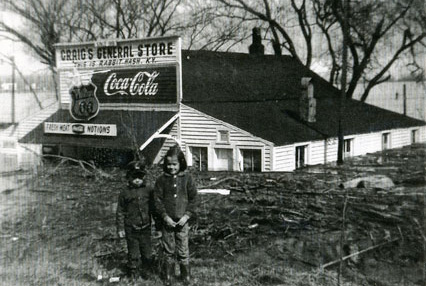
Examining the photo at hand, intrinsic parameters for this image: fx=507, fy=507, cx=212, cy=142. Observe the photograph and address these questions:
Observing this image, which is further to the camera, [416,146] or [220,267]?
[416,146]

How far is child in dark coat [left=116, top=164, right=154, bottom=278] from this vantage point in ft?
23.4

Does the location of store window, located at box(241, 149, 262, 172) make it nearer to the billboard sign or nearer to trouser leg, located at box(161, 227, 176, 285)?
the billboard sign

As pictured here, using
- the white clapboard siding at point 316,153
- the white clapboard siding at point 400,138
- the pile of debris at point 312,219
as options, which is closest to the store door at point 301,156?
the white clapboard siding at point 316,153

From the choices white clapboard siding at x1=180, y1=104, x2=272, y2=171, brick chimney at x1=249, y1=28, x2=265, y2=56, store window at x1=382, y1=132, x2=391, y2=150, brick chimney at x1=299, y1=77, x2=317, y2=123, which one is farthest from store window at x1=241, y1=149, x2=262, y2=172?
brick chimney at x1=249, y1=28, x2=265, y2=56

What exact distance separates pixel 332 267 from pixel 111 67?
15.7 metres

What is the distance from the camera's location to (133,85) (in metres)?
20.4

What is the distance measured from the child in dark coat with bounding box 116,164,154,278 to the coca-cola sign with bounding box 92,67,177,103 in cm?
1204

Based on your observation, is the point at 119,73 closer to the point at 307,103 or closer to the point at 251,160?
the point at 251,160

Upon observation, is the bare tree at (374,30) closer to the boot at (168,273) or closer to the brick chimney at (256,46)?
the brick chimney at (256,46)

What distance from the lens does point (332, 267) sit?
25.1 feet

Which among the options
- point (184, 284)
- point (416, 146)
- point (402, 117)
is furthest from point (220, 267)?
point (402, 117)

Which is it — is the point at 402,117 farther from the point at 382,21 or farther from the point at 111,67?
the point at 111,67

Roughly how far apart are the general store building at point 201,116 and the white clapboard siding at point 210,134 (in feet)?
0.12

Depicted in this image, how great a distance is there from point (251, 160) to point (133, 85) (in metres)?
5.70
